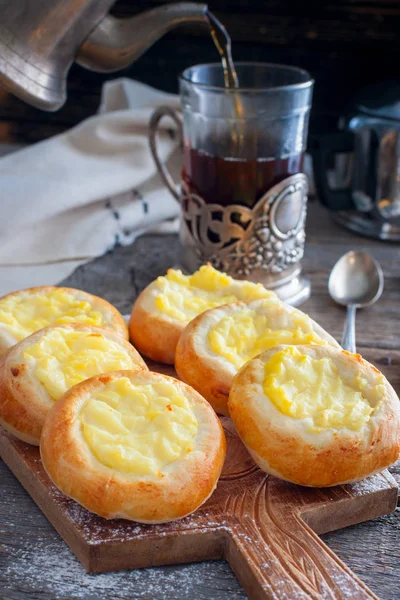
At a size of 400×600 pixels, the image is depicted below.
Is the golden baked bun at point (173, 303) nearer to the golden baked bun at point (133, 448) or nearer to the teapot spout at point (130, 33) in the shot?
the golden baked bun at point (133, 448)

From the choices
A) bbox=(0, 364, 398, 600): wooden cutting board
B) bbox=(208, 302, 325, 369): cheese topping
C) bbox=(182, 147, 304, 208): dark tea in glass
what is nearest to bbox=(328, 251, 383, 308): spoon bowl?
bbox=(182, 147, 304, 208): dark tea in glass

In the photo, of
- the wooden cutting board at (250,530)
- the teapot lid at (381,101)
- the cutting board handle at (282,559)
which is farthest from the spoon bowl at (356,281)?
the cutting board handle at (282,559)

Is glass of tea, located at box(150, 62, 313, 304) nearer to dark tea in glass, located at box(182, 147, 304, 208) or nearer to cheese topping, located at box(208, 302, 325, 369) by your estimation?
dark tea in glass, located at box(182, 147, 304, 208)

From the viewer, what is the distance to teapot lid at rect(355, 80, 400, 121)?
204 centimetres

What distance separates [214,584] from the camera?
1024 mm

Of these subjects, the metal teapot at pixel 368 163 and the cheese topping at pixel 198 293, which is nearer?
the cheese topping at pixel 198 293

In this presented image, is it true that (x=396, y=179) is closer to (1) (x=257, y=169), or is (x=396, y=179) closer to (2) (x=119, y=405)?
(1) (x=257, y=169)

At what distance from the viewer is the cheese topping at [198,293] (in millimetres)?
1476

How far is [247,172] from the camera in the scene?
5.65ft

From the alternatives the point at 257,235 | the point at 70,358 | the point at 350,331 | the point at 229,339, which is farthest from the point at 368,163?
the point at 70,358

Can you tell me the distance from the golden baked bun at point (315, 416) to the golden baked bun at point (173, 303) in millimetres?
274

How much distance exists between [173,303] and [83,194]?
744 millimetres

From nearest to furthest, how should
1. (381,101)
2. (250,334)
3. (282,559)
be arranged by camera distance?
(282,559) → (250,334) → (381,101)

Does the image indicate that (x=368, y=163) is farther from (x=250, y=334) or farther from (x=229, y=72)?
(x=250, y=334)
